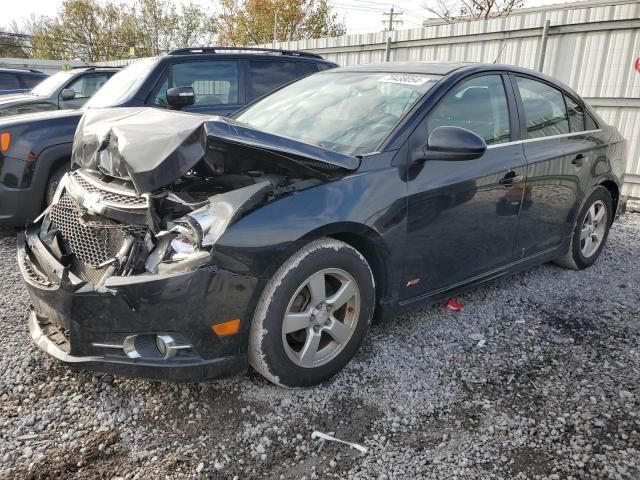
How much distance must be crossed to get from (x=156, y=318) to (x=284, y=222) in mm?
699

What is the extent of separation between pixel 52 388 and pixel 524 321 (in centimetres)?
296

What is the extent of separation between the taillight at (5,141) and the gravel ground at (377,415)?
1852 mm

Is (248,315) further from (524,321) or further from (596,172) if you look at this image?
(596,172)

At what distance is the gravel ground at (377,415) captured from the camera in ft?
6.88

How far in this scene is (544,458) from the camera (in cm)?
217

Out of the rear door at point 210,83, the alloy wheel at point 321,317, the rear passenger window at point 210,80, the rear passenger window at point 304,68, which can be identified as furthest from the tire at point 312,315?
the rear passenger window at point 304,68

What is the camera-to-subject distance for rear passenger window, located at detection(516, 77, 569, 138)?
3.61 m

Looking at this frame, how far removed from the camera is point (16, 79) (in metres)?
10.7

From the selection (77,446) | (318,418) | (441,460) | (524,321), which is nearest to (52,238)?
(77,446)

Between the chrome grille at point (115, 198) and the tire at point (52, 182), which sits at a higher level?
the chrome grille at point (115, 198)

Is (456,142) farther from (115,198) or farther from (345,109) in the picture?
(115,198)

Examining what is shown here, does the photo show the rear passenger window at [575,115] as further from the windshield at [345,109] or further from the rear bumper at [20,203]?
the rear bumper at [20,203]

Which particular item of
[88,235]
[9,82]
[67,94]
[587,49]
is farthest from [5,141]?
[587,49]

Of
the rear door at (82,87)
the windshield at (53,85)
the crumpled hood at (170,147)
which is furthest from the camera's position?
the windshield at (53,85)
